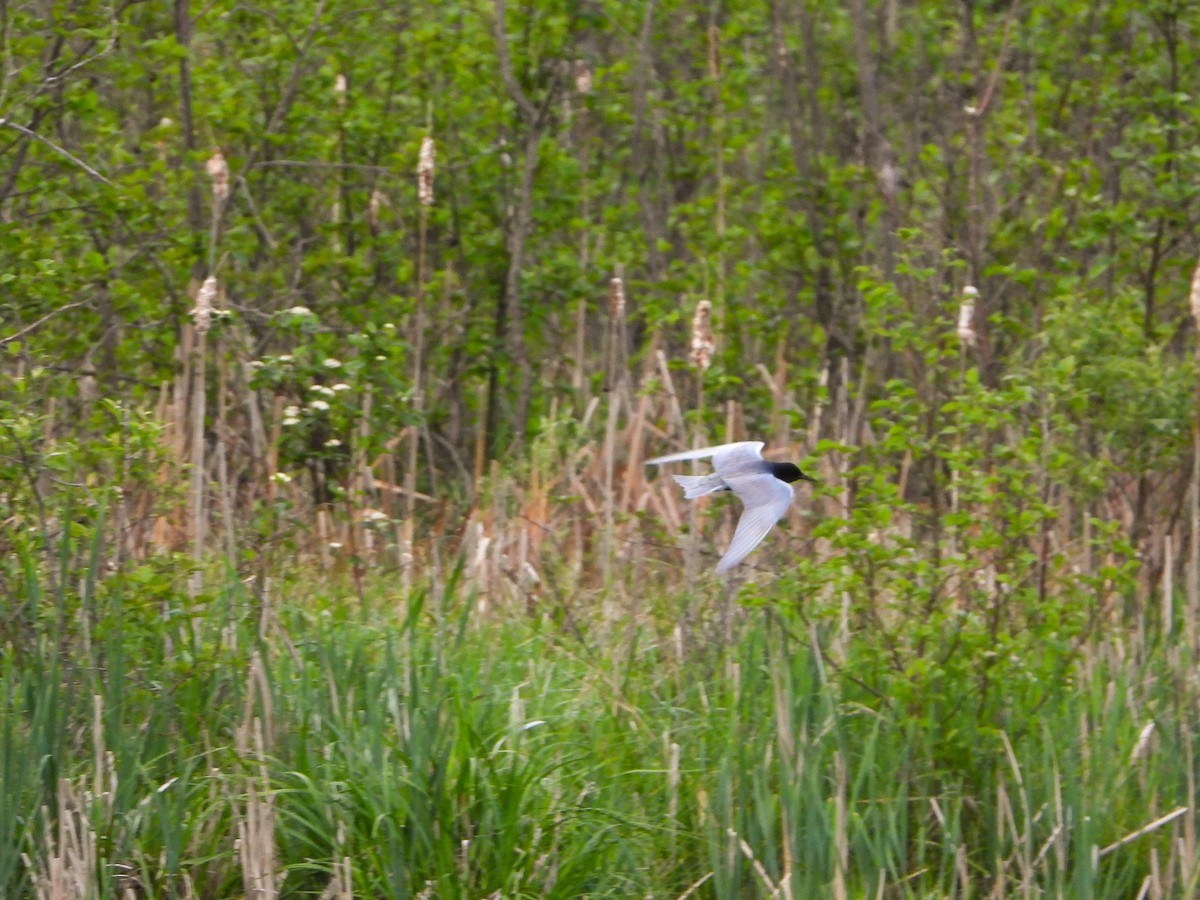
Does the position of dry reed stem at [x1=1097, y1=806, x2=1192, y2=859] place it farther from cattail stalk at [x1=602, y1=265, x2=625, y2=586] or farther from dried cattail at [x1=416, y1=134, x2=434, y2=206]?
dried cattail at [x1=416, y1=134, x2=434, y2=206]

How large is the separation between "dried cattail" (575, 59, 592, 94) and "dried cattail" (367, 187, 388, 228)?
3.06ft

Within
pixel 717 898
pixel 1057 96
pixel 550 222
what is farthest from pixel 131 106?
pixel 717 898

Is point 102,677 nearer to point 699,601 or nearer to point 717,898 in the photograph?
point 717,898

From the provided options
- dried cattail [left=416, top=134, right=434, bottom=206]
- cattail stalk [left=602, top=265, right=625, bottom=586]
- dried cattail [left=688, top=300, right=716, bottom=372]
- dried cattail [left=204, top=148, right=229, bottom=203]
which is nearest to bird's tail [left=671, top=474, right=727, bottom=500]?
dried cattail [left=688, top=300, right=716, bottom=372]

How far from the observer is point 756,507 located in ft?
13.2

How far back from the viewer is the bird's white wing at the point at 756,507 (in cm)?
369

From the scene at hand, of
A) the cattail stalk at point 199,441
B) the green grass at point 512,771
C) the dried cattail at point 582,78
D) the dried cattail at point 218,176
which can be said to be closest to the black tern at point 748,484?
the green grass at point 512,771

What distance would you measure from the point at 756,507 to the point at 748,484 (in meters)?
0.16

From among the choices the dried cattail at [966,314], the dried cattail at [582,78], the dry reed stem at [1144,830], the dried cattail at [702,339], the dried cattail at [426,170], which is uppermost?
the dried cattail at [582,78]

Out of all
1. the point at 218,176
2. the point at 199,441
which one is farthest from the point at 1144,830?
the point at 218,176

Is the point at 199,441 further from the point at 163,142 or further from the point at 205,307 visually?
the point at 163,142

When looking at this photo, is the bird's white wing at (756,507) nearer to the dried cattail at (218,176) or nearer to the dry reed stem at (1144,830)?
the dry reed stem at (1144,830)

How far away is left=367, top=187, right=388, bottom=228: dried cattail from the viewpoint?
6566 millimetres

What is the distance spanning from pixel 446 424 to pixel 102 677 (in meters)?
3.32
